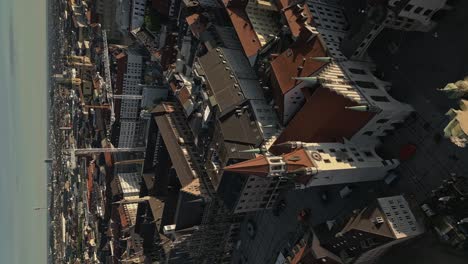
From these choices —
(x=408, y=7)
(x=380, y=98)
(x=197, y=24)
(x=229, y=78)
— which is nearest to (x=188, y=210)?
A: (x=229, y=78)

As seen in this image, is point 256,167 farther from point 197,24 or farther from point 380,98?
point 197,24

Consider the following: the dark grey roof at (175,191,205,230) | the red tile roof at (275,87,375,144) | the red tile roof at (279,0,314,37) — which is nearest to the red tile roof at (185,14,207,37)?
the red tile roof at (279,0,314,37)

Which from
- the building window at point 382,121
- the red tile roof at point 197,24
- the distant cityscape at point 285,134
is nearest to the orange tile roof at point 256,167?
the distant cityscape at point 285,134

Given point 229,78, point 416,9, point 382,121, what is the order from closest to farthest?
point 416,9, point 382,121, point 229,78

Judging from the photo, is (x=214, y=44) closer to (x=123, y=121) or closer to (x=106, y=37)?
(x=123, y=121)

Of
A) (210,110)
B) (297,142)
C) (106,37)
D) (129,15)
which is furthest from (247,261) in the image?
(106,37)

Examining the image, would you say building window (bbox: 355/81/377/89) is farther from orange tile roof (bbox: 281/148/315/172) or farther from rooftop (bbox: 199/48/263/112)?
rooftop (bbox: 199/48/263/112)

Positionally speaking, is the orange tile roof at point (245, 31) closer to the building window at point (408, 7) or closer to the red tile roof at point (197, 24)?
the red tile roof at point (197, 24)

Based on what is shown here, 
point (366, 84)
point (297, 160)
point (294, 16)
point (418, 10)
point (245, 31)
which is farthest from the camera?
point (245, 31)

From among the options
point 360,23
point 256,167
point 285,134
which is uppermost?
point 360,23
